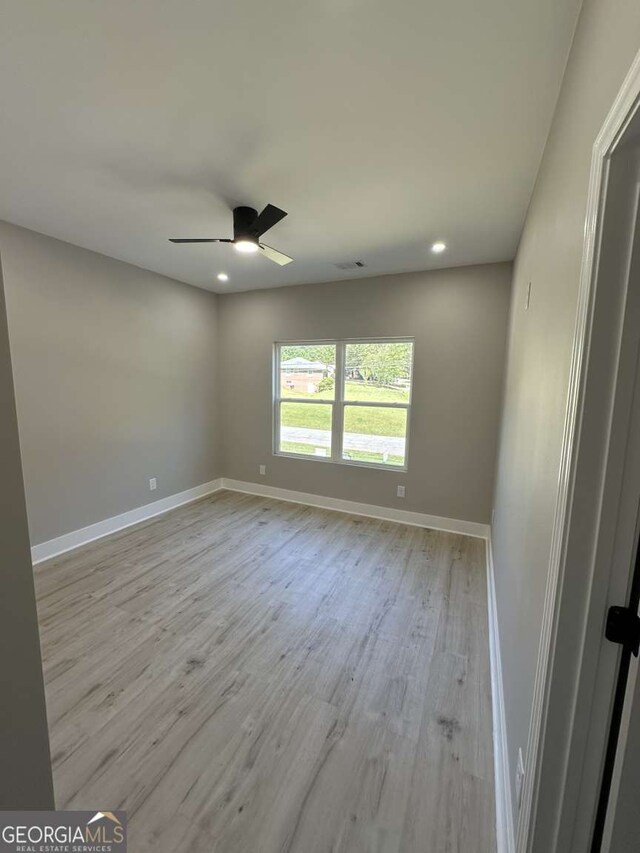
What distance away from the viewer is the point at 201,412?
448 centimetres

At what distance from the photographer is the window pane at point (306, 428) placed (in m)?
4.25

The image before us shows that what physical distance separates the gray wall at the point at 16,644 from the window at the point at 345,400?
341 cm

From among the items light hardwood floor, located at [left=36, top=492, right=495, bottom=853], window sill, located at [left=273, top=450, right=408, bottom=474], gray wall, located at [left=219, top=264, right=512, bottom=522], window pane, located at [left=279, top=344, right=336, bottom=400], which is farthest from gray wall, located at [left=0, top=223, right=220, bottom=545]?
window sill, located at [left=273, top=450, right=408, bottom=474]

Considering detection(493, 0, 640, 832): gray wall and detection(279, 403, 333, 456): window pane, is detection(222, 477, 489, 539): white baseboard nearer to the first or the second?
detection(279, 403, 333, 456): window pane

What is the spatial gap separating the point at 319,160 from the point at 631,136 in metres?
1.54

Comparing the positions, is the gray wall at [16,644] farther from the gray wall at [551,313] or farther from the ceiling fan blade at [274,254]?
the ceiling fan blade at [274,254]

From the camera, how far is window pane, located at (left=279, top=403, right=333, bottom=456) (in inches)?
167

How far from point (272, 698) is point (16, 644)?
1.31 metres

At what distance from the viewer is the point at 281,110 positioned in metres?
1.47

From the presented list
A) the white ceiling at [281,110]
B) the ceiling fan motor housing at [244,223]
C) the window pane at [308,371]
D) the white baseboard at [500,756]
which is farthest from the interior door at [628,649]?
the window pane at [308,371]

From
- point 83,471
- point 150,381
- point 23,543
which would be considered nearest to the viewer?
point 23,543

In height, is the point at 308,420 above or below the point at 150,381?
below

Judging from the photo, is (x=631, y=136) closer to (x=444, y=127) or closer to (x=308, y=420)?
(x=444, y=127)

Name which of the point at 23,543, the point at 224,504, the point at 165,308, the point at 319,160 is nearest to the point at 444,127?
the point at 319,160
